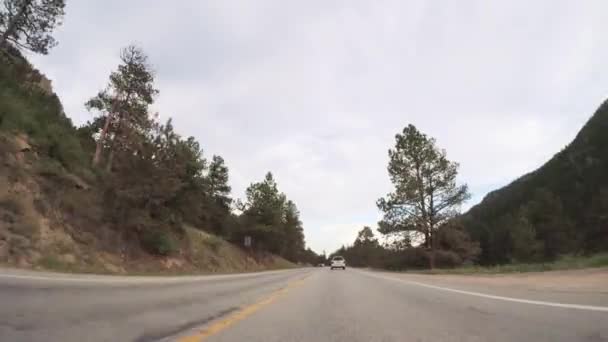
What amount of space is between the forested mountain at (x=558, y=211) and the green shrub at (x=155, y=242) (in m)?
29.0

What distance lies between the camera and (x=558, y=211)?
61.3 metres

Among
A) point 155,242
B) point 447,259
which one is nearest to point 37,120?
point 155,242

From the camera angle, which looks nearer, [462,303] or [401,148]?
[462,303]

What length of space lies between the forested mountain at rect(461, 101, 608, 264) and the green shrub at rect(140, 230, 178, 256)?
95.1ft

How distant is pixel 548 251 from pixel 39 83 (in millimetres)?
68723

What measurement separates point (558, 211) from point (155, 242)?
193 ft

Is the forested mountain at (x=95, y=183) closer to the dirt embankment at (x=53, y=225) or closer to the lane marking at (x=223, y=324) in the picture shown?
the dirt embankment at (x=53, y=225)

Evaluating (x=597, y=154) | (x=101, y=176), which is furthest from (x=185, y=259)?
(x=597, y=154)

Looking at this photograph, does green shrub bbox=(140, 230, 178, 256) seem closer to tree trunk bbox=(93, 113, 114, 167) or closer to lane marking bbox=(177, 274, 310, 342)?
tree trunk bbox=(93, 113, 114, 167)

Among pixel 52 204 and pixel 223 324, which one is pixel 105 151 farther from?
pixel 223 324

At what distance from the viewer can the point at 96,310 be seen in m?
5.40

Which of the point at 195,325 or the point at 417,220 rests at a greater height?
the point at 417,220

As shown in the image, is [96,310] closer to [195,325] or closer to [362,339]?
[195,325]

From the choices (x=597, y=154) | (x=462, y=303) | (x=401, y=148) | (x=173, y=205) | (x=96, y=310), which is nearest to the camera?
(x=96, y=310)
